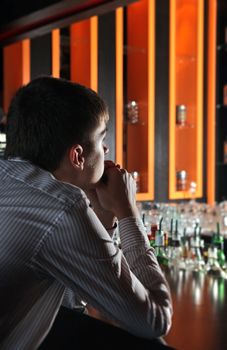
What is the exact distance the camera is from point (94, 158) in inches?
49.0

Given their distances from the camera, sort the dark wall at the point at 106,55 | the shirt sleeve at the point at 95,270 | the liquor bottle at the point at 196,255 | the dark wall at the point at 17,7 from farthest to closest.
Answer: the dark wall at the point at 106,55 < the liquor bottle at the point at 196,255 < the dark wall at the point at 17,7 < the shirt sleeve at the point at 95,270

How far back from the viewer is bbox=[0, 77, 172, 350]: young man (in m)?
1.05

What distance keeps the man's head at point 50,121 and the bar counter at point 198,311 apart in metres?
0.55

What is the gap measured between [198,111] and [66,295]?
9.91 feet

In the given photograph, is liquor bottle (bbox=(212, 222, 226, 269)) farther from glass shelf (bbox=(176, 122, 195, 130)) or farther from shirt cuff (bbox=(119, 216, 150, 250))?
glass shelf (bbox=(176, 122, 195, 130))

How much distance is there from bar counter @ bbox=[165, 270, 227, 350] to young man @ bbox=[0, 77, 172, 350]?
0.77ft

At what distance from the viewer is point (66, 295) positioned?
1.49 m

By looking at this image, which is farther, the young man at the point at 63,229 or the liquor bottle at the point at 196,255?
the liquor bottle at the point at 196,255

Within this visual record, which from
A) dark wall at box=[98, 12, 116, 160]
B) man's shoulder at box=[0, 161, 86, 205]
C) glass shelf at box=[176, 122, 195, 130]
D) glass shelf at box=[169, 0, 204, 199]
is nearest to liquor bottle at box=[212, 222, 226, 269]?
dark wall at box=[98, 12, 116, 160]

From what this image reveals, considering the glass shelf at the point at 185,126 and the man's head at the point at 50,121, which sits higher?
the glass shelf at the point at 185,126

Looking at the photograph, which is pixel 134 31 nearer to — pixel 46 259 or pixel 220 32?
pixel 220 32

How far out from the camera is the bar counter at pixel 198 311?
4.29ft

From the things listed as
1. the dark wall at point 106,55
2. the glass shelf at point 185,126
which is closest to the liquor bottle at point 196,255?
the dark wall at point 106,55

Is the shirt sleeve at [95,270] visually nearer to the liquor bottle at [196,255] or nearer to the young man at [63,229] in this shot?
the young man at [63,229]
